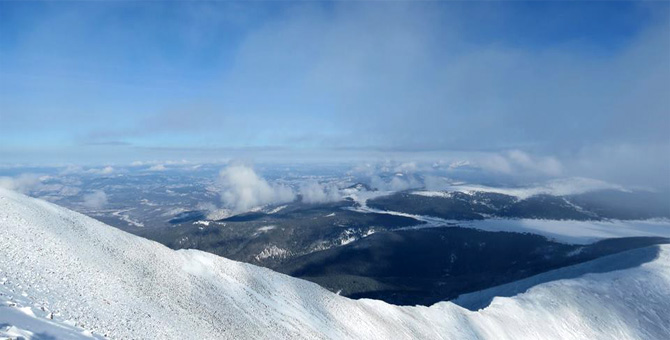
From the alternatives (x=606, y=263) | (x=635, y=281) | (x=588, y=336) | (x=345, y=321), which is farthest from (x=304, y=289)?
(x=606, y=263)

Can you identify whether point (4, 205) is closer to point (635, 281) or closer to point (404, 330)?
point (404, 330)

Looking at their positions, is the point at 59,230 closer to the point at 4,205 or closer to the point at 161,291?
the point at 4,205

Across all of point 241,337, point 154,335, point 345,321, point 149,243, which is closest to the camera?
point 154,335

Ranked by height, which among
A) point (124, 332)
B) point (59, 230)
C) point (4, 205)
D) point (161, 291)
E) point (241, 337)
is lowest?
point (241, 337)

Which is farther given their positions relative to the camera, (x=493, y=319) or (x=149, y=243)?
(x=493, y=319)

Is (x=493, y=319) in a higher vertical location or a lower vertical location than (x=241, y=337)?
lower

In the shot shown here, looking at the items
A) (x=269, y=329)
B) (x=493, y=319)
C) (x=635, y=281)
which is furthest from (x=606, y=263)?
(x=269, y=329)

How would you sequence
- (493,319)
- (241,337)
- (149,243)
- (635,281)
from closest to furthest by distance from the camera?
(241,337), (149,243), (493,319), (635,281)
